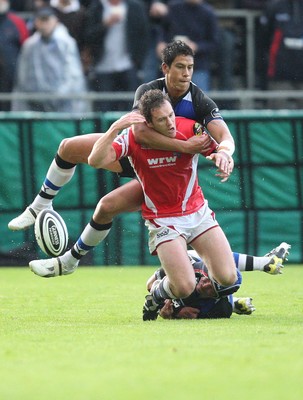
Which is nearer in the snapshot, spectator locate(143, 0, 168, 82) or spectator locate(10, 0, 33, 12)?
spectator locate(143, 0, 168, 82)

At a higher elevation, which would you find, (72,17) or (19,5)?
(19,5)

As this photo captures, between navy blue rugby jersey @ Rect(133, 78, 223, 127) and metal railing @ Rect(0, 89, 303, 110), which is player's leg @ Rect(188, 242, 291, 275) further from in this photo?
metal railing @ Rect(0, 89, 303, 110)

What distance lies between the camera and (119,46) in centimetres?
1706

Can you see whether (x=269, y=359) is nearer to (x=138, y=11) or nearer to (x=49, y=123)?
(x=49, y=123)

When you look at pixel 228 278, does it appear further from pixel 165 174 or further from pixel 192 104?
pixel 192 104

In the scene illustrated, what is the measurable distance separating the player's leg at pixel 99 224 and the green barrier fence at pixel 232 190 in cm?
472

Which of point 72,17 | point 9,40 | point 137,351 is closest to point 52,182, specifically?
point 137,351

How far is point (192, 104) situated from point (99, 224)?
5.38ft

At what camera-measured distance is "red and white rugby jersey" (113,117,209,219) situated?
9.70 m

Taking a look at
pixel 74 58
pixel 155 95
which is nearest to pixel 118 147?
pixel 155 95

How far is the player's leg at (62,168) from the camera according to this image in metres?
10.6

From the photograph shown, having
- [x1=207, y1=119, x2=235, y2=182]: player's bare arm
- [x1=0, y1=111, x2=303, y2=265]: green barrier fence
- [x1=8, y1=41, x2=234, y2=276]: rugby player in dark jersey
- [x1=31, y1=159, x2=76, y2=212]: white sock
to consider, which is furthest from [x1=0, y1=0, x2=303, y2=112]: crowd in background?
[x1=207, y1=119, x2=235, y2=182]: player's bare arm

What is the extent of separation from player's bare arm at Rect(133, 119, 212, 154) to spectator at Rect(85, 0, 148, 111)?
7.44 m

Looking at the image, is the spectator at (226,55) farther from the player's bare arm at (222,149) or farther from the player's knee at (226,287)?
the player's knee at (226,287)
